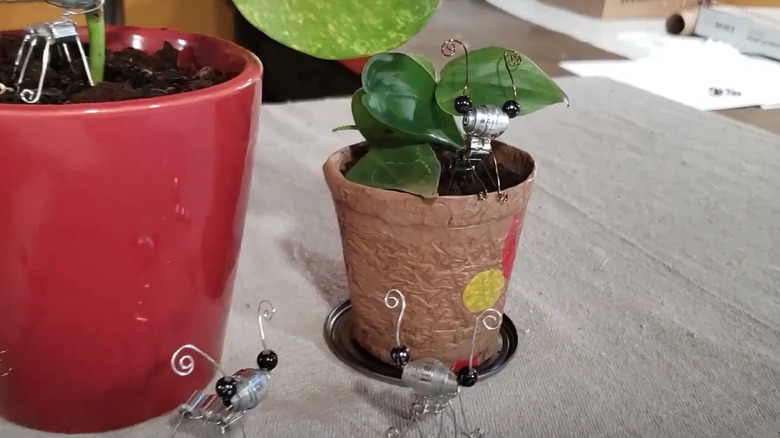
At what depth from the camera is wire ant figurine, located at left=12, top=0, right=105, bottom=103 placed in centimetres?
36

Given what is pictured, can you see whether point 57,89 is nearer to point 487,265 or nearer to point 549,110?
point 487,265

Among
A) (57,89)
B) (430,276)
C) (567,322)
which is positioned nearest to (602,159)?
(567,322)

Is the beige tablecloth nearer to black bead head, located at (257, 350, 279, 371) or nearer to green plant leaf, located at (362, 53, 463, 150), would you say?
black bead head, located at (257, 350, 279, 371)

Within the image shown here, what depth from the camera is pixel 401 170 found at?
422mm

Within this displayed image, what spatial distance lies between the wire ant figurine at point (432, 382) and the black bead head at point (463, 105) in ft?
0.36


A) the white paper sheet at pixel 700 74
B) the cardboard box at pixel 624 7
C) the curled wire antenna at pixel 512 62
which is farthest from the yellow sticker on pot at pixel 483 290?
the cardboard box at pixel 624 7

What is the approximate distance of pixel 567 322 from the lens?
528 millimetres

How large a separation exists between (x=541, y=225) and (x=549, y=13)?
0.94 m

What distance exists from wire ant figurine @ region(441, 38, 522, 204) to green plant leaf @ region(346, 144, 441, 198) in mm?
21

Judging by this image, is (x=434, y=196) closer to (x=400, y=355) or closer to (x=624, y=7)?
(x=400, y=355)

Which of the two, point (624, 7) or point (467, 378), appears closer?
point (467, 378)

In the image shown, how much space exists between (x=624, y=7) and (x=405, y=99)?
1.25m

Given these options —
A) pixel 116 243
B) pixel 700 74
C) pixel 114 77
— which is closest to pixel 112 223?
pixel 116 243

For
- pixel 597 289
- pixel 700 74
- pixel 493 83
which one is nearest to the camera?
pixel 493 83
